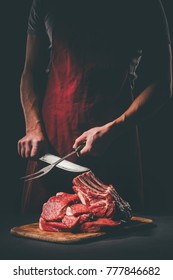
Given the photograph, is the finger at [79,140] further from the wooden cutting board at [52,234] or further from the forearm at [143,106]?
the wooden cutting board at [52,234]

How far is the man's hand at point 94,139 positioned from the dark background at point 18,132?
563 mm

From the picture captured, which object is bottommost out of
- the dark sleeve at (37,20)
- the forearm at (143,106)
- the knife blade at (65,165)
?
the knife blade at (65,165)

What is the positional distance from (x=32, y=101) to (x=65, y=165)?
58 cm

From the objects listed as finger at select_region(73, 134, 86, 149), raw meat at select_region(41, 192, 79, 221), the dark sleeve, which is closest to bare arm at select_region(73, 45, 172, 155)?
finger at select_region(73, 134, 86, 149)

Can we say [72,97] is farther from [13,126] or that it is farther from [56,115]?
[13,126]

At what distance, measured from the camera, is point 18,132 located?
130 inches

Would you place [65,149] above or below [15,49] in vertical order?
below

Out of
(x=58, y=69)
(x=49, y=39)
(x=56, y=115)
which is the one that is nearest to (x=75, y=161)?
(x=56, y=115)

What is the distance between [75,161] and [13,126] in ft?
2.05

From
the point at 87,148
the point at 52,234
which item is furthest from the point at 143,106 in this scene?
the point at 52,234

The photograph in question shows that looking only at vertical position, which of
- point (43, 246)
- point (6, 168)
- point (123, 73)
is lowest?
point (43, 246)

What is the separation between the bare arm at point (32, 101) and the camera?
115 inches

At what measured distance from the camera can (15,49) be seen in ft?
10.9

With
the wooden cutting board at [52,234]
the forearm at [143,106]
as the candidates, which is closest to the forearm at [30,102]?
the forearm at [143,106]
